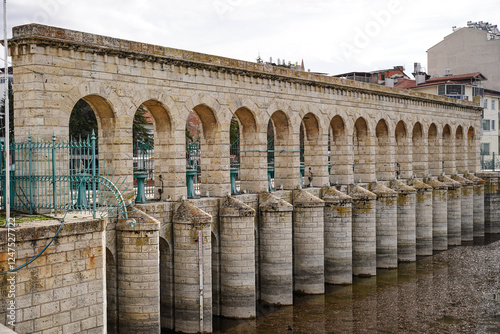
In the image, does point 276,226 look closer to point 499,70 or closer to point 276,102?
point 276,102

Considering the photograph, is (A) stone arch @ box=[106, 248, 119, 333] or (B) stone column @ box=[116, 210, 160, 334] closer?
(B) stone column @ box=[116, 210, 160, 334]

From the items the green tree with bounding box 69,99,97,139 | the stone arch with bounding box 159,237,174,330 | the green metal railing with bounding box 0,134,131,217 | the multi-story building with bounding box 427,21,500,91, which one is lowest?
the stone arch with bounding box 159,237,174,330

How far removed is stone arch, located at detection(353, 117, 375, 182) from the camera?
34.9 m

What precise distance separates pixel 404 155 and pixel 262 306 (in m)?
17.7

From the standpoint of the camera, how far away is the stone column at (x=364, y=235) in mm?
31328

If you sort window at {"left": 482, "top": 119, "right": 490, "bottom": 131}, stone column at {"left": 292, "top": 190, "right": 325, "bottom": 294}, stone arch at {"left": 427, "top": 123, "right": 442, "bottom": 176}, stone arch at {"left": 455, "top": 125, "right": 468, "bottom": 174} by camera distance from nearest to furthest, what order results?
stone column at {"left": 292, "top": 190, "right": 325, "bottom": 294} < stone arch at {"left": 427, "top": 123, "right": 442, "bottom": 176} < stone arch at {"left": 455, "top": 125, "right": 468, "bottom": 174} < window at {"left": 482, "top": 119, "right": 490, "bottom": 131}

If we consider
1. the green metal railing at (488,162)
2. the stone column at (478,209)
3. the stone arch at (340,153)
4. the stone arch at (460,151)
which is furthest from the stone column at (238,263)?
the green metal railing at (488,162)

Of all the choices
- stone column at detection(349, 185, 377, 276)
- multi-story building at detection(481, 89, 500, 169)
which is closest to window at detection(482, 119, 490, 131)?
multi-story building at detection(481, 89, 500, 169)

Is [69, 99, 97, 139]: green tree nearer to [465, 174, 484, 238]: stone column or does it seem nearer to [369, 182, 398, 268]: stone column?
[369, 182, 398, 268]: stone column

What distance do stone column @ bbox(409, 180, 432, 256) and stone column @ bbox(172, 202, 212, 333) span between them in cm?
1913

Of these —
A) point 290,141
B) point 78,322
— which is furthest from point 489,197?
point 78,322

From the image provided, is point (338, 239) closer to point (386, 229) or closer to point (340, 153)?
point (386, 229)

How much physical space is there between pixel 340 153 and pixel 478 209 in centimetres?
1779

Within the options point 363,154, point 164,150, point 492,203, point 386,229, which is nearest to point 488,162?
point 492,203
